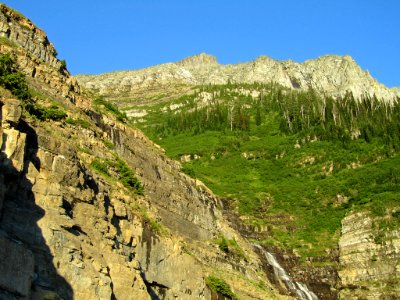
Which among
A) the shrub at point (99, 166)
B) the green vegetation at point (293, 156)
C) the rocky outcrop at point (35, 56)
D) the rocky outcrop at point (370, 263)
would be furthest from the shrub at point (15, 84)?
the rocky outcrop at point (370, 263)

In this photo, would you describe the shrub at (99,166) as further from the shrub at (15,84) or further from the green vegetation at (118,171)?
the shrub at (15,84)

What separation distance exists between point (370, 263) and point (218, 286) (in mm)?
A: 29197

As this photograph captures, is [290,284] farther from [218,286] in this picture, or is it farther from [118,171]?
[118,171]

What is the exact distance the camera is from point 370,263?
63.0 meters

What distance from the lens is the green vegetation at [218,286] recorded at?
130ft

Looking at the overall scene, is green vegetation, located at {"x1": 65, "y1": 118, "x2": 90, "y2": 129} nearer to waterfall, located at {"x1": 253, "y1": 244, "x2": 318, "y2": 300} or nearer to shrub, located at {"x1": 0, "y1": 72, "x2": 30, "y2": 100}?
shrub, located at {"x1": 0, "y1": 72, "x2": 30, "y2": 100}

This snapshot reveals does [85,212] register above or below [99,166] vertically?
below

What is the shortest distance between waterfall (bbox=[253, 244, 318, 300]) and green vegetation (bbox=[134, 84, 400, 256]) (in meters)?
6.02

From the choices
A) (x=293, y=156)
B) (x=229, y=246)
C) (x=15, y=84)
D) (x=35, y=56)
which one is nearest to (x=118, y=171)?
(x=15, y=84)

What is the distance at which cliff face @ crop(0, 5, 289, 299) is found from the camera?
20.9 meters

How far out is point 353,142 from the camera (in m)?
102

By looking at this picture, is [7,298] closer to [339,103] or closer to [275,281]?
[275,281]

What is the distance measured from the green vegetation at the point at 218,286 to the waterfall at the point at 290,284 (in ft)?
66.9

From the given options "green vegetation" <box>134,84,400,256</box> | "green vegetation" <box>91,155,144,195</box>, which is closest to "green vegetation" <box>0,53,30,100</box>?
"green vegetation" <box>91,155,144,195</box>
